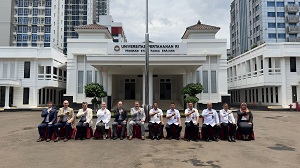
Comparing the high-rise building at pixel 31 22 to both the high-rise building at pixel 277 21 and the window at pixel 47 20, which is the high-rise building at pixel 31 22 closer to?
the window at pixel 47 20

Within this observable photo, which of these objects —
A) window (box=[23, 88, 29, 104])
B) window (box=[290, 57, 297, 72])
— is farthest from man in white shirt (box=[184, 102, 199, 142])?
window (box=[23, 88, 29, 104])

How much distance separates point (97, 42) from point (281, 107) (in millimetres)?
19091

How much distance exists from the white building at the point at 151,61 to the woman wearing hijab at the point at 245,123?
10.6 metres

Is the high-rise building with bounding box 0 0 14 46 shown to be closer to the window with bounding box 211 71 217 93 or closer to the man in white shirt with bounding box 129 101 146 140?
the window with bounding box 211 71 217 93

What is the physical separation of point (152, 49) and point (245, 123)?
12.8 metres

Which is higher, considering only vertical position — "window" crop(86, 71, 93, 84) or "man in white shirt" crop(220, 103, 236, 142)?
"window" crop(86, 71, 93, 84)

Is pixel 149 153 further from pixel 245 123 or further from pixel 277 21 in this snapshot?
pixel 277 21

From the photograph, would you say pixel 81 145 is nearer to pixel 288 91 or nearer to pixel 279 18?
pixel 288 91

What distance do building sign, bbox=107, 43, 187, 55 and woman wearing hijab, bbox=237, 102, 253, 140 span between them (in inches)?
479

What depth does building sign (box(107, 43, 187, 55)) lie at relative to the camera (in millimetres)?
19877

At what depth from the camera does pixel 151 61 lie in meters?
18.9

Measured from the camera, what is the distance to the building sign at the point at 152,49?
19877 mm

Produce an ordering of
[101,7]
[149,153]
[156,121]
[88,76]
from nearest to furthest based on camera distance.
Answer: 1. [149,153]
2. [156,121]
3. [88,76]
4. [101,7]

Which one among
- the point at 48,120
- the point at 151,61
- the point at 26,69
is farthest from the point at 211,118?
the point at 26,69
